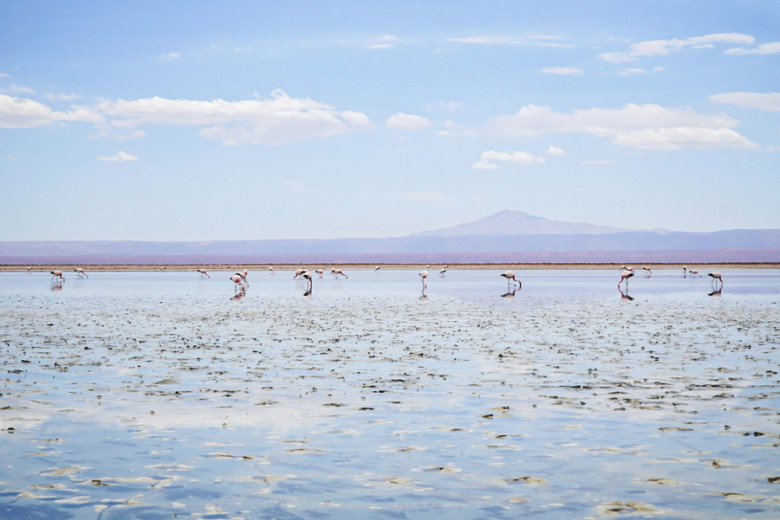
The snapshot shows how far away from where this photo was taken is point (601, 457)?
1064 cm

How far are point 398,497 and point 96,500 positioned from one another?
3.33m

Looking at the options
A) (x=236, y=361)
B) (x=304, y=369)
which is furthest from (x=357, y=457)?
(x=236, y=361)

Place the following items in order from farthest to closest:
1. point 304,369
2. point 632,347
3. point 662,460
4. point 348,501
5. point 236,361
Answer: point 632,347 → point 236,361 → point 304,369 → point 662,460 → point 348,501

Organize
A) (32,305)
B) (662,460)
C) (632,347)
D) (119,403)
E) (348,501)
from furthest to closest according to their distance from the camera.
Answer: (32,305) → (632,347) → (119,403) → (662,460) → (348,501)

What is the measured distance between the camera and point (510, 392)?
15562 mm

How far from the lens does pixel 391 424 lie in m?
12.7

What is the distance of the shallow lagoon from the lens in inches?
354

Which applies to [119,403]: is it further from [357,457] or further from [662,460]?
[662,460]

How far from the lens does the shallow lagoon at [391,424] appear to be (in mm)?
8984

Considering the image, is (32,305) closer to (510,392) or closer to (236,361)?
(236,361)

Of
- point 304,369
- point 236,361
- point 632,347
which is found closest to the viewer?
point 304,369

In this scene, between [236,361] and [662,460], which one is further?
[236,361]

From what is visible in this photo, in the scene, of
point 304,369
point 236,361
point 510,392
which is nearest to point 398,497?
point 510,392

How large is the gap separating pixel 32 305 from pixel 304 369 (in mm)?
29074
